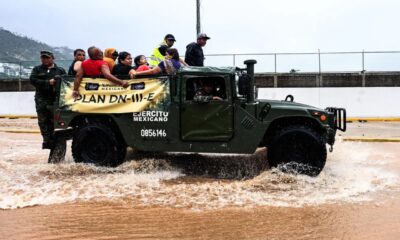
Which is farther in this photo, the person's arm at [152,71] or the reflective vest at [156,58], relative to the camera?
the reflective vest at [156,58]

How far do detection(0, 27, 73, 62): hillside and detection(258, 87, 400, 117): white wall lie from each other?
42981 millimetres

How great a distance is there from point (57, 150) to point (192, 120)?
2.85m

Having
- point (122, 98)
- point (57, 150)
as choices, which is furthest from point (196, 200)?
point (57, 150)

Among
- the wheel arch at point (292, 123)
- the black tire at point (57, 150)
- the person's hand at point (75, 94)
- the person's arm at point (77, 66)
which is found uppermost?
the person's arm at point (77, 66)

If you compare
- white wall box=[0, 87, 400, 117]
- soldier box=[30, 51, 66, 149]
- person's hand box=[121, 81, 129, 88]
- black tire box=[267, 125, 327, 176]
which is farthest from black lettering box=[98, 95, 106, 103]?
white wall box=[0, 87, 400, 117]

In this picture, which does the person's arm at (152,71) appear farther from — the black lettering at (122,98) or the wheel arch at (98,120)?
the wheel arch at (98,120)

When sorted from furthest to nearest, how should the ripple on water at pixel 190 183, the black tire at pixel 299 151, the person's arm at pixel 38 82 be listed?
the person's arm at pixel 38 82 → the black tire at pixel 299 151 → the ripple on water at pixel 190 183

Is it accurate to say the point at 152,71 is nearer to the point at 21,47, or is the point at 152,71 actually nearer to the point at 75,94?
the point at 75,94

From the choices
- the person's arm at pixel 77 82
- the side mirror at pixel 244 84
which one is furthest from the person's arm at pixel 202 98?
the person's arm at pixel 77 82

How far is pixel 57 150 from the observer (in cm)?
826

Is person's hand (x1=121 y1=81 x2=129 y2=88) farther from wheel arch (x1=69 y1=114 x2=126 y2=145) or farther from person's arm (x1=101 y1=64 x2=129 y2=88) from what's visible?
wheel arch (x1=69 y1=114 x2=126 y2=145)

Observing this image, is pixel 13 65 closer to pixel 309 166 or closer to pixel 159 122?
pixel 159 122

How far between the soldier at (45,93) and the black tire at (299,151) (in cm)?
419

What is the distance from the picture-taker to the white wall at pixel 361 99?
744 inches
